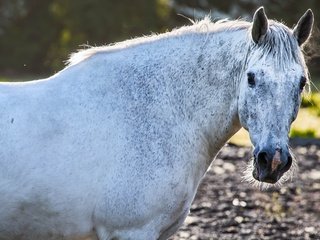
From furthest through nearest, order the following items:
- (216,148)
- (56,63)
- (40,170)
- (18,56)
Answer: (18,56) < (56,63) < (216,148) < (40,170)

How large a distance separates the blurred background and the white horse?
26394 mm

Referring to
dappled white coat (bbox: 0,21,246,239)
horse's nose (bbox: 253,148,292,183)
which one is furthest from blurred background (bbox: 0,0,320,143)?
horse's nose (bbox: 253,148,292,183)

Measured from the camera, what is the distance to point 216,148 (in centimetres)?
570

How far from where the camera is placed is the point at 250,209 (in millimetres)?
9688

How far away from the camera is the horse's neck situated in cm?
546

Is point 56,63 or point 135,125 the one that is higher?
point 135,125

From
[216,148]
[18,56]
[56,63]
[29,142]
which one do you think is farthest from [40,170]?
[18,56]

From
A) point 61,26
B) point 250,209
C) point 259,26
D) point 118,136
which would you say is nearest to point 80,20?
point 61,26

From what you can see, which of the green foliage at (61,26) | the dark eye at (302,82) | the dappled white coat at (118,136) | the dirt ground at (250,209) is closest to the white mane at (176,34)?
the dappled white coat at (118,136)

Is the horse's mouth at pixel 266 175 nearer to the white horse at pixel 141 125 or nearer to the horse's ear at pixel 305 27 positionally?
the white horse at pixel 141 125

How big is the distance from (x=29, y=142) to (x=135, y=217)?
0.80 meters

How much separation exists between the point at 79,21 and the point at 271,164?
29.7 meters

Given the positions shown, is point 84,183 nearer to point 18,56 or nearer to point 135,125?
point 135,125

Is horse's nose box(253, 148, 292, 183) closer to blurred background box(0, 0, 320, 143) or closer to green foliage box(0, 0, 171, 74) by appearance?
blurred background box(0, 0, 320, 143)
